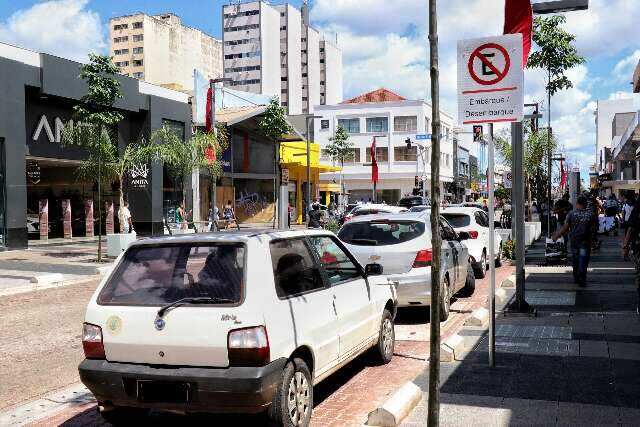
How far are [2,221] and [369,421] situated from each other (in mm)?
20007

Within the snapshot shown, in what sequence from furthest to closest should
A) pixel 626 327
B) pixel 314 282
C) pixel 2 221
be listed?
pixel 2 221 → pixel 626 327 → pixel 314 282

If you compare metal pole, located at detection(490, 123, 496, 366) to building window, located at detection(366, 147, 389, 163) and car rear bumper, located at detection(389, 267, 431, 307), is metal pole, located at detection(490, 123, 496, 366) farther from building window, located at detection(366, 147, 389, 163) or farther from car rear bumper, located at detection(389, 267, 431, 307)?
building window, located at detection(366, 147, 389, 163)

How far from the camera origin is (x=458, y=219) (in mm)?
14078

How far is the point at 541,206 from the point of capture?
30891 millimetres

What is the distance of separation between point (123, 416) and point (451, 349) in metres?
3.37

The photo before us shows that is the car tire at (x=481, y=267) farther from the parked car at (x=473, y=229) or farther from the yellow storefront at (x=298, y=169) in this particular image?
the yellow storefront at (x=298, y=169)

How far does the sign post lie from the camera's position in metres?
6.07

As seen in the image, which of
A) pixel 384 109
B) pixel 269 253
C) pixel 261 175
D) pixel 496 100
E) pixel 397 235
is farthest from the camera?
pixel 384 109

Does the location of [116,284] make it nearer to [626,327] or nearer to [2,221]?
[626,327]

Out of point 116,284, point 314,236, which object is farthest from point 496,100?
point 116,284

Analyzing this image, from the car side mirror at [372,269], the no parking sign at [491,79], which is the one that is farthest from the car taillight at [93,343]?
the no parking sign at [491,79]

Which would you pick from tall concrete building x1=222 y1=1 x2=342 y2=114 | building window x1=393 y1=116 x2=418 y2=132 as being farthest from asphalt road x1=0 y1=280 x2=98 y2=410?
tall concrete building x1=222 y1=1 x2=342 y2=114

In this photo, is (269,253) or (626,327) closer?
(269,253)

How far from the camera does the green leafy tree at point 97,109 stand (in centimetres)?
1848
